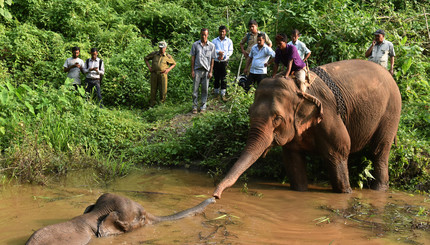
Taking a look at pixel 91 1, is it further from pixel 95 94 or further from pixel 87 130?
pixel 87 130

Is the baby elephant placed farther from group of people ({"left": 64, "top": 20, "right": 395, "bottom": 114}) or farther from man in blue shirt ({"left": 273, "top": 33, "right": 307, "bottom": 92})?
group of people ({"left": 64, "top": 20, "right": 395, "bottom": 114})

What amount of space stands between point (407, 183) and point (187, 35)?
32.0 feet

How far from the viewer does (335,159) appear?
7.45 meters

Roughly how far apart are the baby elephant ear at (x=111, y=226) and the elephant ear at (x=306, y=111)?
327 centimetres

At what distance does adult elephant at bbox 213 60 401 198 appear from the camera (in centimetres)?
701

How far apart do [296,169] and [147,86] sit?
6.87m

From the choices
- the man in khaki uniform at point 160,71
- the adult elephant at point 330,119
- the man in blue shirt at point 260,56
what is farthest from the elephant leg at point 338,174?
the man in khaki uniform at point 160,71

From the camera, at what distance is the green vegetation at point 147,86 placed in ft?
27.1

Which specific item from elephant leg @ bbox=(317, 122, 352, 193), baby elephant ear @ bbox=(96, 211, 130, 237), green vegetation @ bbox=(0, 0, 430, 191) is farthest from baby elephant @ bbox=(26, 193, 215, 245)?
elephant leg @ bbox=(317, 122, 352, 193)

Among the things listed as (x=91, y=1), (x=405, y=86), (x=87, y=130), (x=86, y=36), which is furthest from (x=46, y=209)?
(x=91, y=1)

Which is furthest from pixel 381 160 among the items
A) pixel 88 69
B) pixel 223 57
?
pixel 88 69

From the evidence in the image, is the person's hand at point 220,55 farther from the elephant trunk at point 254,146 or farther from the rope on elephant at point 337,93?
the elephant trunk at point 254,146

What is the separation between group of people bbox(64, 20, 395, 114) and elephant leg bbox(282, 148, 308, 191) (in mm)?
2463

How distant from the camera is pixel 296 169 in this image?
25.3 ft
